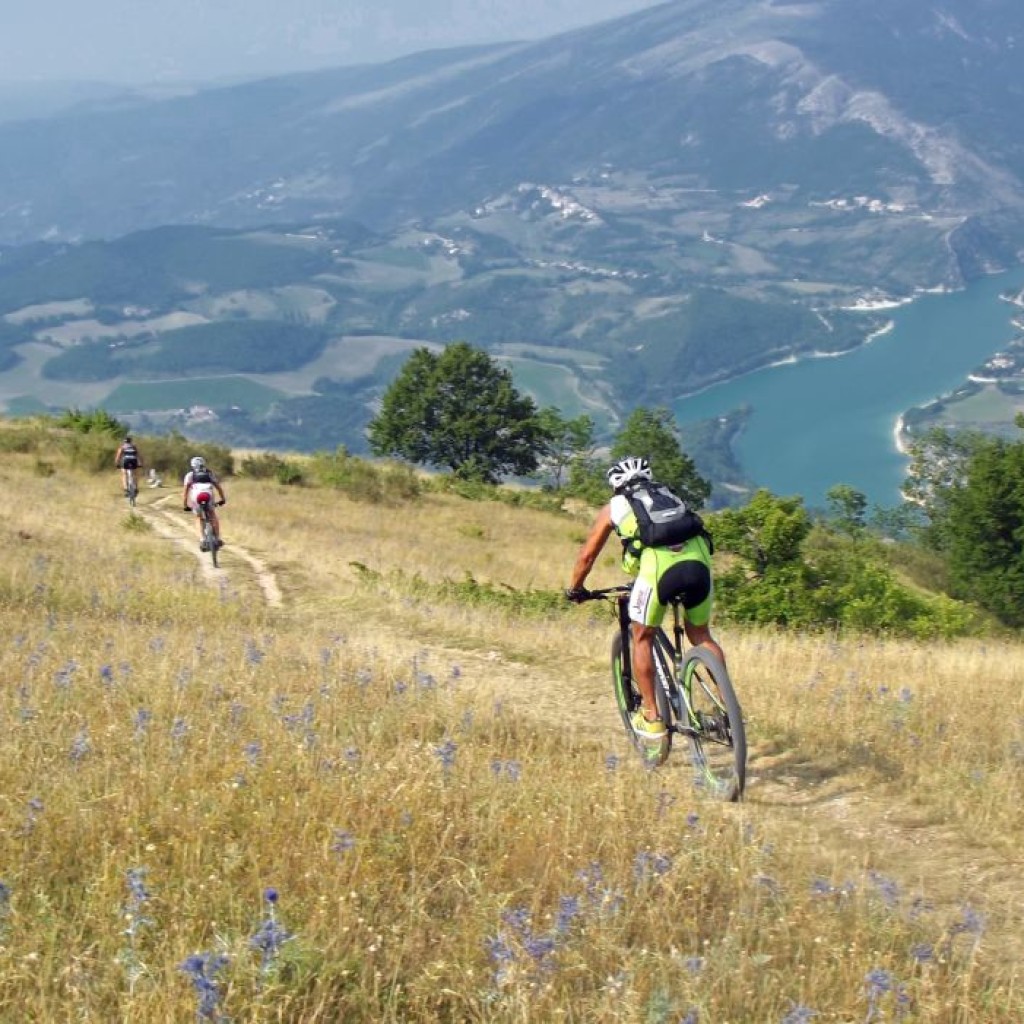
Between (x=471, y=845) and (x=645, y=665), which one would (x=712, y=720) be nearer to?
(x=645, y=665)

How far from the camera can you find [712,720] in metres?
7.02

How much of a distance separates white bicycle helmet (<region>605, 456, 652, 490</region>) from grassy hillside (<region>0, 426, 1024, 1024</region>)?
173cm

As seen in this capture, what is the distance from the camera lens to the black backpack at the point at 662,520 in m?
6.98

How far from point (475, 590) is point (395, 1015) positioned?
1444 centimetres

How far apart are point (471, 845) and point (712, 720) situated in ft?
7.48

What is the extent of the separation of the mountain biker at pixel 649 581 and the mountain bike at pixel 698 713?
7cm

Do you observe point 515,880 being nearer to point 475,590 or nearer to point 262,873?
point 262,873

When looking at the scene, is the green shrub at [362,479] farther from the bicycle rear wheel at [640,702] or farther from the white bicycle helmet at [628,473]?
the white bicycle helmet at [628,473]

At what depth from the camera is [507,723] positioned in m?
8.24

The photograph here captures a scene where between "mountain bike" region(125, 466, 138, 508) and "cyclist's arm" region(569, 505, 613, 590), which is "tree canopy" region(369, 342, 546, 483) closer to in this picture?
"mountain bike" region(125, 466, 138, 508)

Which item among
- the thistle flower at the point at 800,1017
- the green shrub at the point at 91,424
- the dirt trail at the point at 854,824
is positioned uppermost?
the thistle flower at the point at 800,1017

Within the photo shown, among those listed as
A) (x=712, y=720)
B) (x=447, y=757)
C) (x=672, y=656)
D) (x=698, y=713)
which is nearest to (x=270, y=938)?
(x=447, y=757)

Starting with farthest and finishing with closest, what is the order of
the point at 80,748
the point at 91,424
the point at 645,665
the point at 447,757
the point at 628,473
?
1. the point at 91,424
2. the point at 645,665
3. the point at 628,473
4. the point at 447,757
5. the point at 80,748

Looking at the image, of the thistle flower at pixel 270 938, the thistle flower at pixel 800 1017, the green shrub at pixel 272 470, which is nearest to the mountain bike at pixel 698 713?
the thistle flower at pixel 800 1017
